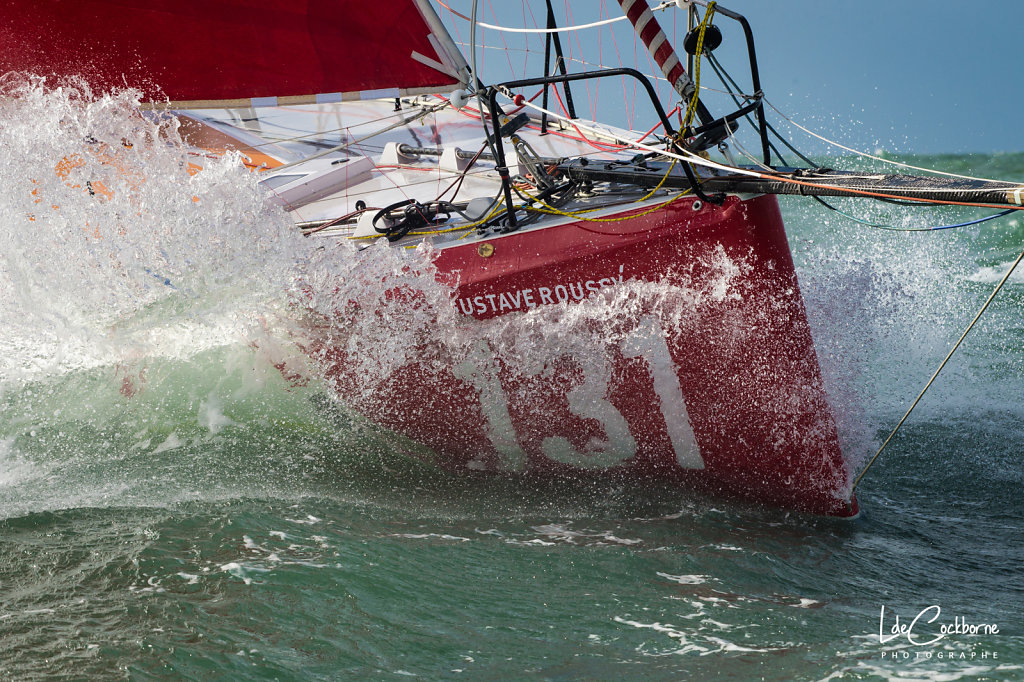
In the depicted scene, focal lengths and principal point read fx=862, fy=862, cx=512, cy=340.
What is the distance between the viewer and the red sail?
3.63 metres

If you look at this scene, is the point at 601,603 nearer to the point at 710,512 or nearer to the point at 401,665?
the point at 401,665

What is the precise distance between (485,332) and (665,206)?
89cm

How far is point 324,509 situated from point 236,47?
78.8 inches

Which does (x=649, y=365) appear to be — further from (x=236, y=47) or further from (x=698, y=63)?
(x=236, y=47)

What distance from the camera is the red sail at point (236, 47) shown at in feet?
11.9

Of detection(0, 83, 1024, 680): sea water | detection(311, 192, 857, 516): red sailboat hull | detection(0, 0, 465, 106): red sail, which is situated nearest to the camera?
detection(0, 83, 1024, 680): sea water

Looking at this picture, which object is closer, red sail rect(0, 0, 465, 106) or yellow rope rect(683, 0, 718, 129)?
yellow rope rect(683, 0, 718, 129)

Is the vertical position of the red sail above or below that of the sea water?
above

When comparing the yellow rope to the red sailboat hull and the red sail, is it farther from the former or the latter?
the red sail

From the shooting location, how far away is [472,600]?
283 cm

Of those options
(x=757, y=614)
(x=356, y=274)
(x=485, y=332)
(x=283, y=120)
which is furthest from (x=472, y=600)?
(x=283, y=120)

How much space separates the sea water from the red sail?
16 centimetres

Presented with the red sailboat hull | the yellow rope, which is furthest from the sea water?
the yellow rope

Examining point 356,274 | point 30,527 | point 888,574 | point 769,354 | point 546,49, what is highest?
point 546,49
